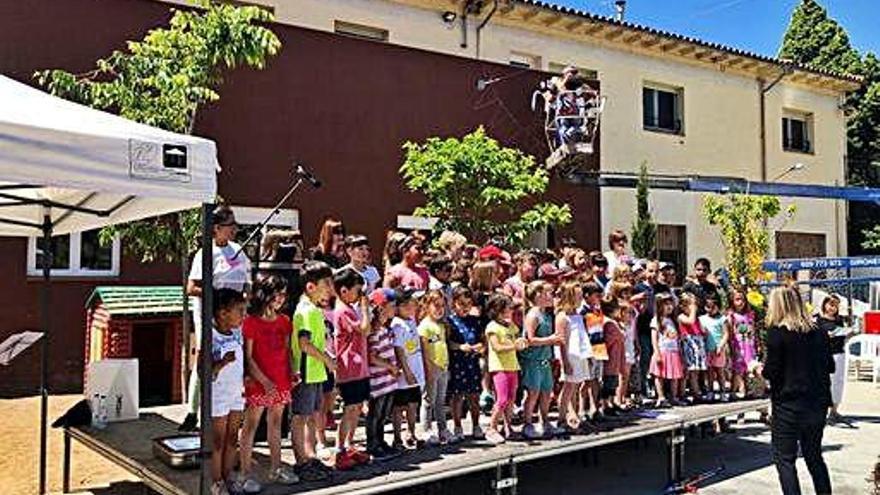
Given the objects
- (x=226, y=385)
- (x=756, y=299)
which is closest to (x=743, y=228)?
(x=756, y=299)

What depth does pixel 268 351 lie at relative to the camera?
17.5 feet

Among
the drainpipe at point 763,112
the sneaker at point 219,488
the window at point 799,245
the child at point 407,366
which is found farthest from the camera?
the window at point 799,245

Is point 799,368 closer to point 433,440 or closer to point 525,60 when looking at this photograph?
point 433,440

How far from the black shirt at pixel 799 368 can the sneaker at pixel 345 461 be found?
10.4 feet

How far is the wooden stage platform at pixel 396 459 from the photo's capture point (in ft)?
17.0

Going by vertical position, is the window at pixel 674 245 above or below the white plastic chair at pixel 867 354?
above

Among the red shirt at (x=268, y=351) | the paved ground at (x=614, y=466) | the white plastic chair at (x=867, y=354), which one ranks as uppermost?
the red shirt at (x=268, y=351)

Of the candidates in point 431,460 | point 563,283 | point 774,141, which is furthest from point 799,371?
point 774,141

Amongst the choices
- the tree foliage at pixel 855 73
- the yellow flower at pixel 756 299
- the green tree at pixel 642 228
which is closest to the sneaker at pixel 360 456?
the yellow flower at pixel 756 299

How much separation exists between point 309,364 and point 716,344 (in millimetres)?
5523

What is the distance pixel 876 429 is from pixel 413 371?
735 cm

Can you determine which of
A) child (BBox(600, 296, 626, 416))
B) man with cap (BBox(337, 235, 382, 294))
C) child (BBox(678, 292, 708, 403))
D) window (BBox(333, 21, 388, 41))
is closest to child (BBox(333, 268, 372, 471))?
man with cap (BBox(337, 235, 382, 294))

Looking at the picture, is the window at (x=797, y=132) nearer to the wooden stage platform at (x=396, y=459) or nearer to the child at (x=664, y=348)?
the child at (x=664, y=348)

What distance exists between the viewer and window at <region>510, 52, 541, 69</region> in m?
18.1
